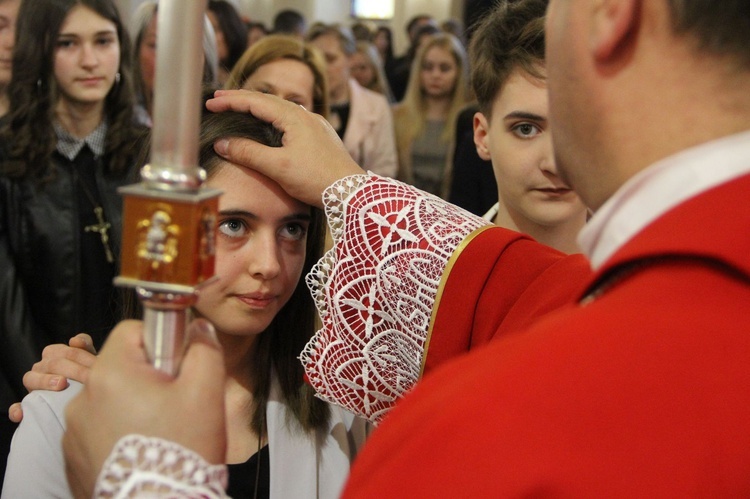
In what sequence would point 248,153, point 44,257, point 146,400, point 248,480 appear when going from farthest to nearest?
point 44,257
point 248,480
point 248,153
point 146,400

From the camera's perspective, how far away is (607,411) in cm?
64

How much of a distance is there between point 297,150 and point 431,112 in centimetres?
411

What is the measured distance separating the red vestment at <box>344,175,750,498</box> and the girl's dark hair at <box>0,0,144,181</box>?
2325mm

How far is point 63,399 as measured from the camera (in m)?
1.56

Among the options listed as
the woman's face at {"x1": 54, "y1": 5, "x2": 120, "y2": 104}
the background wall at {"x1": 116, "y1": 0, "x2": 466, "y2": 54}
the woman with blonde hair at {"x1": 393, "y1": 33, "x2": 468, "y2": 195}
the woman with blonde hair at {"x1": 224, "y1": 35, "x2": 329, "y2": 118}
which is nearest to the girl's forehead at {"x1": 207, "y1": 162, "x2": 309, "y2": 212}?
the woman's face at {"x1": 54, "y1": 5, "x2": 120, "y2": 104}

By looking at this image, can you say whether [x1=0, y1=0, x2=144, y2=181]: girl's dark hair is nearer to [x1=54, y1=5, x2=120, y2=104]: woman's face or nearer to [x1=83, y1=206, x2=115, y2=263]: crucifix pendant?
[x1=54, y1=5, x2=120, y2=104]: woman's face

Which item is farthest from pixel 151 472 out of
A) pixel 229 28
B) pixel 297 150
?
pixel 229 28

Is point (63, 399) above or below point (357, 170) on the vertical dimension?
below

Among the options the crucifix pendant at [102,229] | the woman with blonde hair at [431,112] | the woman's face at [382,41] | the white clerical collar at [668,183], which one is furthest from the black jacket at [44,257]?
the woman's face at [382,41]

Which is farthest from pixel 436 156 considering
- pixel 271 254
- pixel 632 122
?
pixel 632 122

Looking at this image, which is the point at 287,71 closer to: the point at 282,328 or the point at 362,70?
the point at 282,328

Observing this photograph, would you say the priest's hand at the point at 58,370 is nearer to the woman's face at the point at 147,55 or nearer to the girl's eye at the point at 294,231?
the girl's eye at the point at 294,231

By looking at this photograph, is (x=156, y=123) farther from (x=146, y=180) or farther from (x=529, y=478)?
(x=529, y=478)

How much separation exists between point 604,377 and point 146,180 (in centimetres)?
37
